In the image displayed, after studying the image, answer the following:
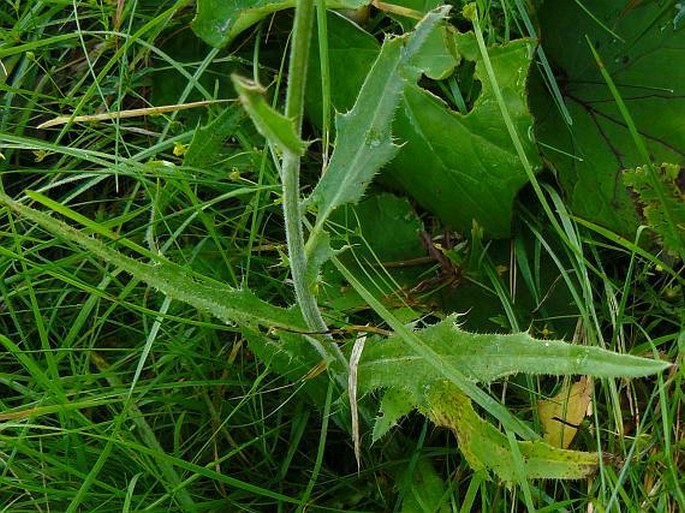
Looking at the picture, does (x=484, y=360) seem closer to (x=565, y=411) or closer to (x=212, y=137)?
(x=565, y=411)

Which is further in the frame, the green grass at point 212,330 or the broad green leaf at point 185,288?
the green grass at point 212,330

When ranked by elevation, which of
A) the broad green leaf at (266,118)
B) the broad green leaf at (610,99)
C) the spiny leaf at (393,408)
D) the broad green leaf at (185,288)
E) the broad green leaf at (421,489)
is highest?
the broad green leaf at (266,118)

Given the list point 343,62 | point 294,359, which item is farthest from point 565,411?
point 343,62

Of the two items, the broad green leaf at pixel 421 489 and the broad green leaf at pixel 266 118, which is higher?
the broad green leaf at pixel 266 118

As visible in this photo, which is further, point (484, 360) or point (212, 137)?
point (212, 137)

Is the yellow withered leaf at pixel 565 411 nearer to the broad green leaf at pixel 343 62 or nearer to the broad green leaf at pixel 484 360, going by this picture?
the broad green leaf at pixel 484 360

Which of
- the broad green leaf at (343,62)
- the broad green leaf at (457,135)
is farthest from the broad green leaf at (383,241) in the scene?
the broad green leaf at (343,62)
